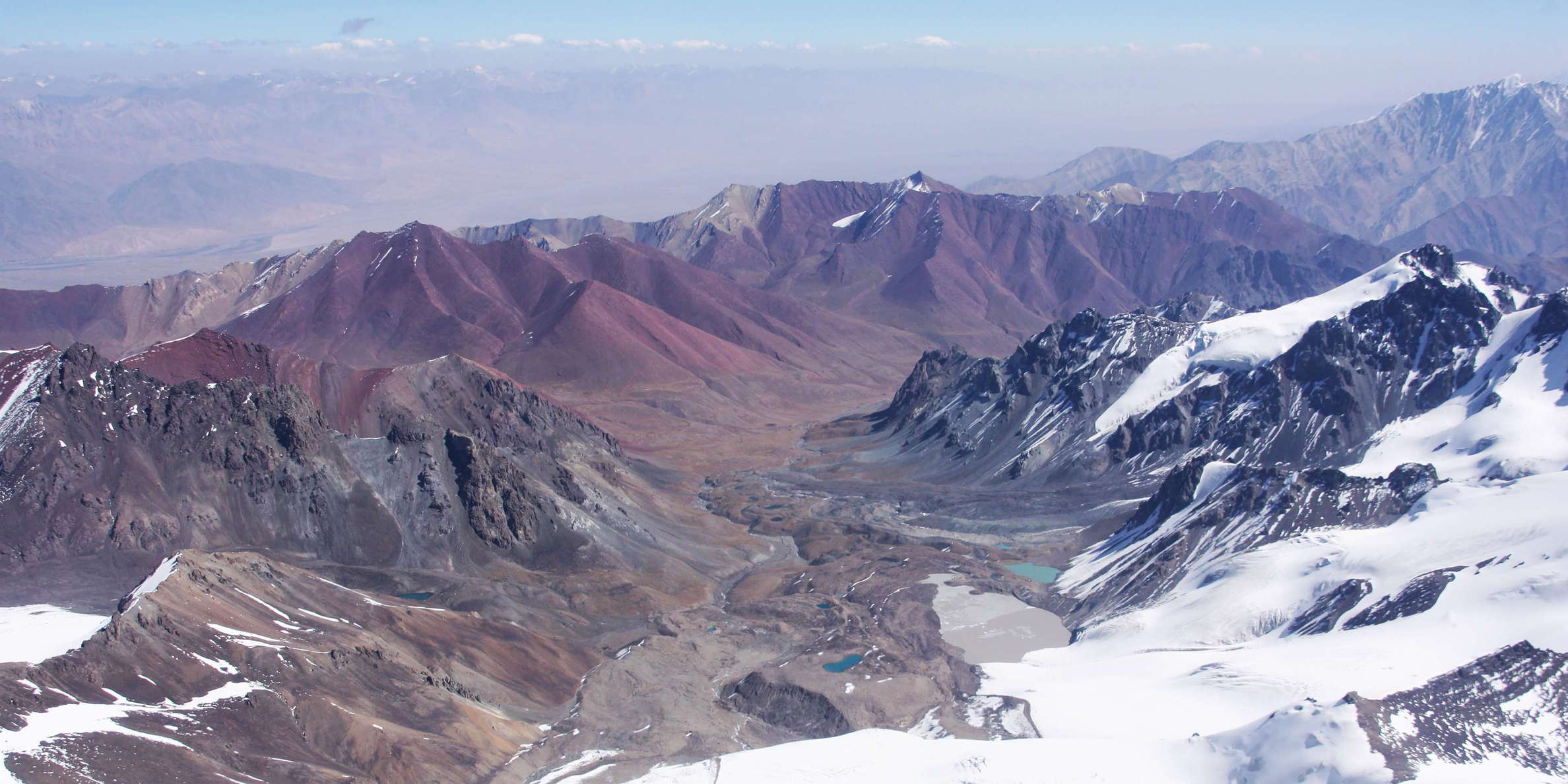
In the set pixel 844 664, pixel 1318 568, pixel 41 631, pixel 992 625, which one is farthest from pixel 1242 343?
pixel 41 631

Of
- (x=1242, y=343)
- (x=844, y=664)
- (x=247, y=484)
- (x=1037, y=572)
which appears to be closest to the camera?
(x=844, y=664)

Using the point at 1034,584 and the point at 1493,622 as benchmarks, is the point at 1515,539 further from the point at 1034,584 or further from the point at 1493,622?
the point at 1034,584

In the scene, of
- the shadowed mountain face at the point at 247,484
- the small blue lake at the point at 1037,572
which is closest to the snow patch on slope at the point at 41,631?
the shadowed mountain face at the point at 247,484

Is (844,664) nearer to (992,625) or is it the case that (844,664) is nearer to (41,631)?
(992,625)

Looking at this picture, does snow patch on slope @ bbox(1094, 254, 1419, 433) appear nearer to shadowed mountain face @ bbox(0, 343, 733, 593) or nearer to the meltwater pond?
the meltwater pond

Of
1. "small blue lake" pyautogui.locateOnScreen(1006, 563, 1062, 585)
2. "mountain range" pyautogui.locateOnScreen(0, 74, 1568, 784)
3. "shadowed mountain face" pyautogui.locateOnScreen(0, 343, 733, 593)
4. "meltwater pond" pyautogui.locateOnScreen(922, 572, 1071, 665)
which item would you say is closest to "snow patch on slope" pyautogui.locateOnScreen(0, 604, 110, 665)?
"mountain range" pyautogui.locateOnScreen(0, 74, 1568, 784)

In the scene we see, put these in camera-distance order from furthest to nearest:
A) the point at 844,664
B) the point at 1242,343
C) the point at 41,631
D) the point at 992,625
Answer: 1. the point at 1242,343
2. the point at 992,625
3. the point at 844,664
4. the point at 41,631

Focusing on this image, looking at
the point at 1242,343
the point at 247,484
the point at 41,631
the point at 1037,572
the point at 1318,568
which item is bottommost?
the point at 1037,572
